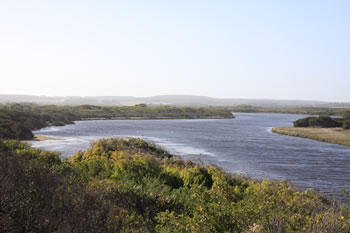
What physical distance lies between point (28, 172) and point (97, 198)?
2068mm

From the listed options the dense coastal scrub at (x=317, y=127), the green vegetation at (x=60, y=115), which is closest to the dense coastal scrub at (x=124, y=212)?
the green vegetation at (x=60, y=115)

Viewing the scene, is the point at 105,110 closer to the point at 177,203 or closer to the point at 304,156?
the point at 304,156

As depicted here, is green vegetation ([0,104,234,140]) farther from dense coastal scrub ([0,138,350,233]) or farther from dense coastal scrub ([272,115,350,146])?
dense coastal scrub ([272,115,350,146])

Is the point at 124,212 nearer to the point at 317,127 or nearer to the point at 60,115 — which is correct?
the point at 317,127

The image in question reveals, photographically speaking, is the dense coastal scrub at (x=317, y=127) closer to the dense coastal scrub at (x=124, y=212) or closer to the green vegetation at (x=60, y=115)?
the green vegetation at (x=60, y=115)

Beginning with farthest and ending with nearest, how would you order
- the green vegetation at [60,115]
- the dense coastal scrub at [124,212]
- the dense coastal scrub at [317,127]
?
the dense coastal scrub at [317,127] → the green vegetation at [60,115] → the dense coastal scrub at [124,212]

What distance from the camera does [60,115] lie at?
82.9m

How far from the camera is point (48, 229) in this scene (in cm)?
589

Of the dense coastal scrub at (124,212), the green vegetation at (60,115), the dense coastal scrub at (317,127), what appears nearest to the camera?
the dense coastal scrub at (124,212)

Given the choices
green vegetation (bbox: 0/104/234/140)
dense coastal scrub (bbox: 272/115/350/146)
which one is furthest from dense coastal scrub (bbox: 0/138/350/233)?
dense coastal scrub (bbox: 272/115/350/146)

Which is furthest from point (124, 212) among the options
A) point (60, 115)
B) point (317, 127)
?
point (60, 115)

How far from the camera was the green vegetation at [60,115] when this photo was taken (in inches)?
1657

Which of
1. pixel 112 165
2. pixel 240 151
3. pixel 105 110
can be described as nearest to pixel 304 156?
pixel 240 151

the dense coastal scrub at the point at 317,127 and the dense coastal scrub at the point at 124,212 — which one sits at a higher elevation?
the dense coastal scrub at the point at 124,212
